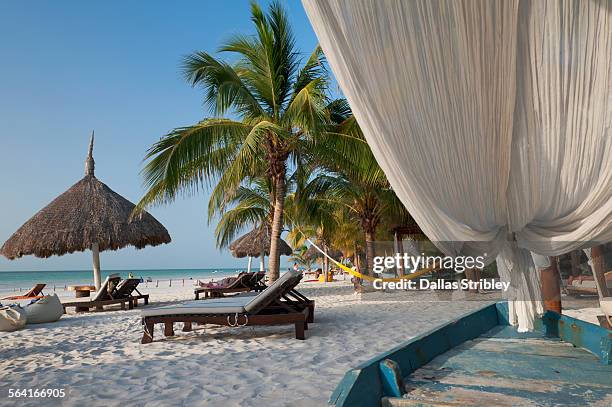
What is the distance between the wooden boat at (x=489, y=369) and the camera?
1118 millimetres

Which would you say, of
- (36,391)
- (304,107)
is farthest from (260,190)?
(36,391)

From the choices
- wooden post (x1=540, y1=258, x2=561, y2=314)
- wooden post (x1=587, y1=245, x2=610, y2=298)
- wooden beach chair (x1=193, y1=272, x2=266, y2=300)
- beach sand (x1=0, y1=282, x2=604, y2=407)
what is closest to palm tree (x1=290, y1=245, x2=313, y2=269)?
wooden beach chair (x1=193, y1=272, x2=266, y2=300)

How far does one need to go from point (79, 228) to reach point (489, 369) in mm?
9458

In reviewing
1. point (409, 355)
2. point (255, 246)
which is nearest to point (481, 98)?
point (409, 355)

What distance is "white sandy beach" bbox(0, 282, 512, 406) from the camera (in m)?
2.53

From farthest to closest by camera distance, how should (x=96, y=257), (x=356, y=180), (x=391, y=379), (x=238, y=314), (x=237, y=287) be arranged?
(x=96, y=257) → (x=356, y=180) → (x=237, y=287) → (x=238, y=314) → (x=391, y=379)

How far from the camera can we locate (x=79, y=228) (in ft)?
29.8

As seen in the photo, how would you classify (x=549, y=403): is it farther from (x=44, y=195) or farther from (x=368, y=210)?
(x=44, y=195)

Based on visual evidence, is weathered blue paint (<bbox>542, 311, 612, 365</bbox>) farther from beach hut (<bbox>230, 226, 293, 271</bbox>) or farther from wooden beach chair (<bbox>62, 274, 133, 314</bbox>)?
beach hut (<bbox>230, 226, 293, 271</bbox>)

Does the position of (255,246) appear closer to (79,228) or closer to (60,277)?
(79,228)

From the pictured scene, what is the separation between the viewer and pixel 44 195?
3897 centimetres

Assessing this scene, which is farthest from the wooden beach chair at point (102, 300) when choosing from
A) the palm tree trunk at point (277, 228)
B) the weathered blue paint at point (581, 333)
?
the weathered blue paint at point (581, 333)

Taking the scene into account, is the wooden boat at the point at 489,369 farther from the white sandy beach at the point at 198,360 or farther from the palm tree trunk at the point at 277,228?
the palm tree trunk at the point at 277,228

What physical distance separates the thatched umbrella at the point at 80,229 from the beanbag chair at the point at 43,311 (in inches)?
101
